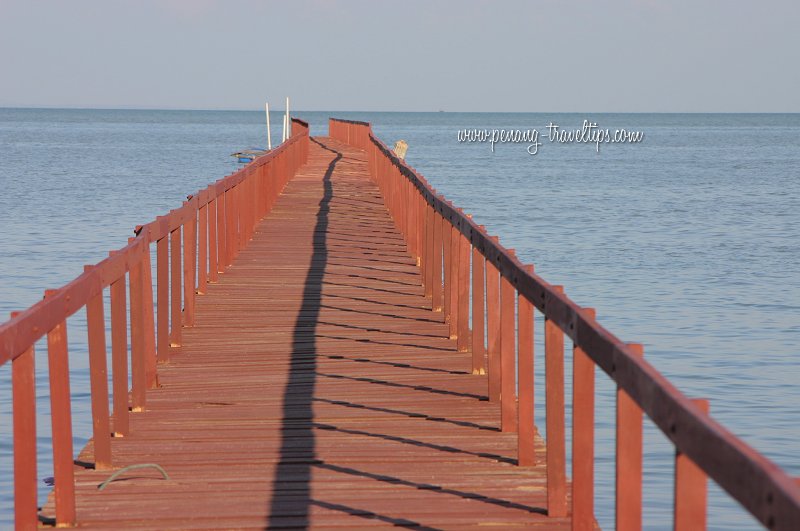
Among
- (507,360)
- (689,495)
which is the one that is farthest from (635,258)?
(689,495)

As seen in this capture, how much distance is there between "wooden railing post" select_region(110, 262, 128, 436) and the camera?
6.98 metres

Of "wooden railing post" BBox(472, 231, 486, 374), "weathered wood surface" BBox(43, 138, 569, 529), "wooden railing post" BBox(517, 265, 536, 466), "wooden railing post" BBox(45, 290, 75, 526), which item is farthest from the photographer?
"wooden railing post" BBox(472, 231, 486, 374)

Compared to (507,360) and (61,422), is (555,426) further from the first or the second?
(61,422)

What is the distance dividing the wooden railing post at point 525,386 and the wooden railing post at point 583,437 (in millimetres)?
1227

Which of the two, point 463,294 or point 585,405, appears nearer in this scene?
point 585,405

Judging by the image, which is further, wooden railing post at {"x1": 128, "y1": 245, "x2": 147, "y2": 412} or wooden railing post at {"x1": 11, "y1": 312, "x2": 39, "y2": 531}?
wooden railing post at {"x1": 128, "y1": 245, "x2": 147, "y2": 412}

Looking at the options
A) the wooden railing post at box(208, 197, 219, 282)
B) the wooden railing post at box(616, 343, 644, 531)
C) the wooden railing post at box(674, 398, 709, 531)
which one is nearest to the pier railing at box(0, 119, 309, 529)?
the wooden railing post at box(208, 197, 219, 282)

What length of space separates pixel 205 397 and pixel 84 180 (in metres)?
59.0

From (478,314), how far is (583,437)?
3633mm

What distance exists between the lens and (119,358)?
7039 mm

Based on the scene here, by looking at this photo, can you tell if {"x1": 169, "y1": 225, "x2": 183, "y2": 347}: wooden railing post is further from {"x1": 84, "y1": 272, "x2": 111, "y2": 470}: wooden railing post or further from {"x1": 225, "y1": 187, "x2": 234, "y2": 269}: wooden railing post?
{"x1": 225, "y1": 187, "x2": 234, "y2": 269}: wooden railing post

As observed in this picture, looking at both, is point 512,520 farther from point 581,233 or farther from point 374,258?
point 581,233

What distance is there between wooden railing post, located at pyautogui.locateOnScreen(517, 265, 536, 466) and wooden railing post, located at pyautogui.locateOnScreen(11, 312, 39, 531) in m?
Result: 2.56

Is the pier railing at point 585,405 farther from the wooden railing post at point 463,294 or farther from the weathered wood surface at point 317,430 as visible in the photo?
the weathered wood surface at point 317,430
